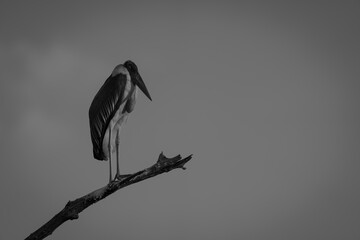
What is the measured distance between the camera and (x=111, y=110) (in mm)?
12547

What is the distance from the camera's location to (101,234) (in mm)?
145000

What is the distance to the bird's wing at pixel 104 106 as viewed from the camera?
12.5 m

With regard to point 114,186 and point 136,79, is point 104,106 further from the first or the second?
point 114,186

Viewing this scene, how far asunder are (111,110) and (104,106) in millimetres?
157

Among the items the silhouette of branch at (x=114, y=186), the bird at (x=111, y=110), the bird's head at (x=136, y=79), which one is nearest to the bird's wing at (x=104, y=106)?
the bird at (x=111, y=110)

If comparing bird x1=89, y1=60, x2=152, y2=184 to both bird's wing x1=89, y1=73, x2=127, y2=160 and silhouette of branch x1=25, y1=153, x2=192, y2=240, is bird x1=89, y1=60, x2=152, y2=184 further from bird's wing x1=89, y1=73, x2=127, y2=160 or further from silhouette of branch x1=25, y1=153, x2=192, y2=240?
silhouette of branch x1=25, y1=153, x2=192, y2=240

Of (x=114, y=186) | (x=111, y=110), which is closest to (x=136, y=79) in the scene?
(x=111, y=110)

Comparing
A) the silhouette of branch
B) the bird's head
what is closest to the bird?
the bird's head

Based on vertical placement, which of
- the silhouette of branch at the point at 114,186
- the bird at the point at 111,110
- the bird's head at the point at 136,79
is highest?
the bird's head at the point at 136,79

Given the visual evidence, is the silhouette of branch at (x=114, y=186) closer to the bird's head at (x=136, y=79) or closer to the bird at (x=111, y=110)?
the bird at (x=111, y=110)

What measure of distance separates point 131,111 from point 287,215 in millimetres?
188488

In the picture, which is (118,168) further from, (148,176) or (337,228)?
(337,228)

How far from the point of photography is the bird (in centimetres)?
1255

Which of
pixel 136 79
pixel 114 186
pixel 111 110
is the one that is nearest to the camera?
pixel 114 186
